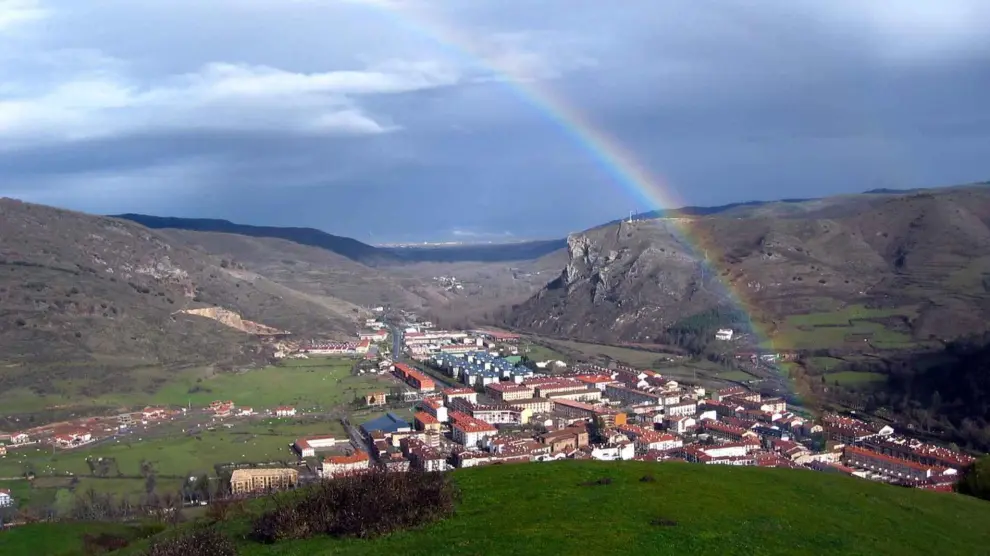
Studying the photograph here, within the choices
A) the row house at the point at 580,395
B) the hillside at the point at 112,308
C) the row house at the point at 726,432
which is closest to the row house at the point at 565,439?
the row house at the point at 726,432

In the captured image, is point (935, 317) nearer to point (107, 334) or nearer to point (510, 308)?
point (510, 308)

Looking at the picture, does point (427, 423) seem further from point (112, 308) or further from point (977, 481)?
point (112, 308)

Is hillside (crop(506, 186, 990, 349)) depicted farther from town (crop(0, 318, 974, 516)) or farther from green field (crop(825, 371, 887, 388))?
town (crop(0, 318, 974, 516))

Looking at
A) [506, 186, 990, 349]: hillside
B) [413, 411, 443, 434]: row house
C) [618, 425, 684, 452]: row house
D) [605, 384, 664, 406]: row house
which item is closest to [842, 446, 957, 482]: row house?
[618, 425, 684, 452]: row house

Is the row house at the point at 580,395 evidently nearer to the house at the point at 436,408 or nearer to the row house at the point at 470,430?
the house at the point at 436,408

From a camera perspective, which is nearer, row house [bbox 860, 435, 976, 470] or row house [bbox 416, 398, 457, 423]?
row house [bbox 860, 435, 976, 470]

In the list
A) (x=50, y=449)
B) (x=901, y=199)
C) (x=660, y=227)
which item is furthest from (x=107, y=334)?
(x=901, y=199)

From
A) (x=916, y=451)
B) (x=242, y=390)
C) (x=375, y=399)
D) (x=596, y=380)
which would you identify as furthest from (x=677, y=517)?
(x=242, y=390)

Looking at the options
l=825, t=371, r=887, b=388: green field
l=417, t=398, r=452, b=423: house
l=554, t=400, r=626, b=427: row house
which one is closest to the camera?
l=554, t=400, r=626, b=427: row house
